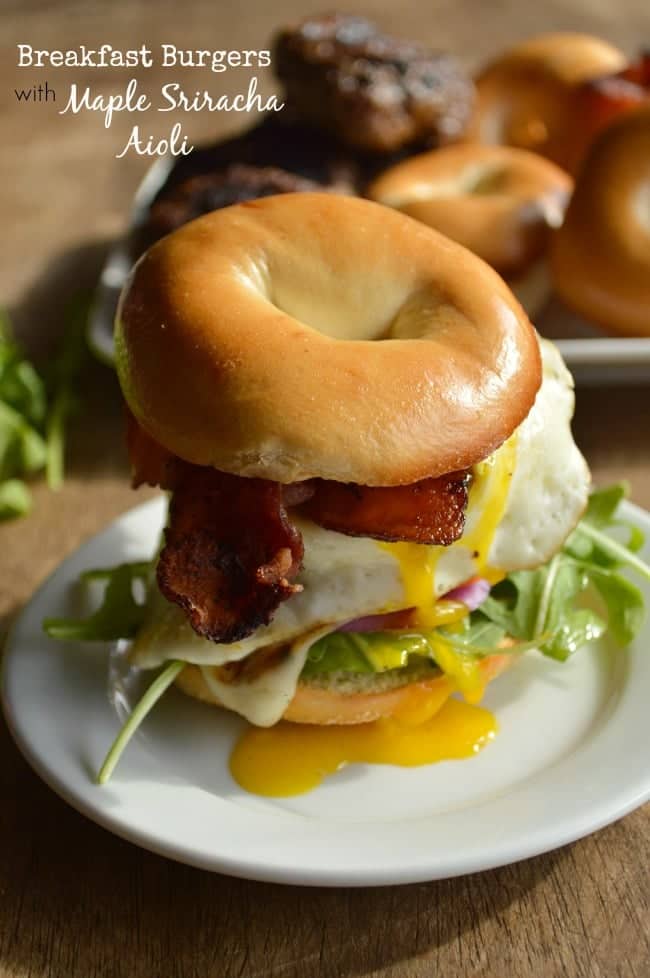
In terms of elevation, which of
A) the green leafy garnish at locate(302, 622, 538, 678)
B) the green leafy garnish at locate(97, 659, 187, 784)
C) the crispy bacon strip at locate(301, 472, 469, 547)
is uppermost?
the crispy bacon strip at locate(301, 472, 469, 547)

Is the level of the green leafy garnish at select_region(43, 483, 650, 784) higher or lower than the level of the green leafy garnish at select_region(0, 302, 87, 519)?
higher

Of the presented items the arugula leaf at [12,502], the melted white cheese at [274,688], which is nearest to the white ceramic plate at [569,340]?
the arugula leaf at [12,502]

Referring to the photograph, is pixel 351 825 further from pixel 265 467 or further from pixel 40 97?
pixel 40 97

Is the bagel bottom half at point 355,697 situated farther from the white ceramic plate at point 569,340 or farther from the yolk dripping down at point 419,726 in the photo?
the white ceramic plate at point 569,340

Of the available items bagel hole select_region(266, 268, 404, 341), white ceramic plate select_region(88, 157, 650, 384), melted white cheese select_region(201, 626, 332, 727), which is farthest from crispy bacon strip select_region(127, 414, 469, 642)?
white ceramic plate select_region(88, 157, 650, 384)

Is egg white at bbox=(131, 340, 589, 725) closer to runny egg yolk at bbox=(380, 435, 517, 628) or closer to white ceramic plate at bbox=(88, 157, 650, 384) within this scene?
runny egg yolk at bbox=(380, 435, 517, 628)

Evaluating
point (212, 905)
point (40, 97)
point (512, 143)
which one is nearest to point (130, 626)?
point (212, 905)

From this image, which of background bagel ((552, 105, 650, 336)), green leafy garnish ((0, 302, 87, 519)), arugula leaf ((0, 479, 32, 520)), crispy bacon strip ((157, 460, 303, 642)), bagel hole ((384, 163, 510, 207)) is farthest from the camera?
bagel hole ((384, 163, 510, 207))

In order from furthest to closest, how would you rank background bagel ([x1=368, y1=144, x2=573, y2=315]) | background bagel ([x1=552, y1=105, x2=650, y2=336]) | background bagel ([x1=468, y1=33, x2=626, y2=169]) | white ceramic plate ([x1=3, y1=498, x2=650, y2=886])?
background bagel ([x1=468, y1=33, x2=626, y2=169])
background bagel ([x1=368, y1=144, x2=573, y2=315])
background bagel ([x1=552, y1=105, x2=650, y2=336])
white ceramic plate ([x1=3, y1=498, x2=650, y2=886])
